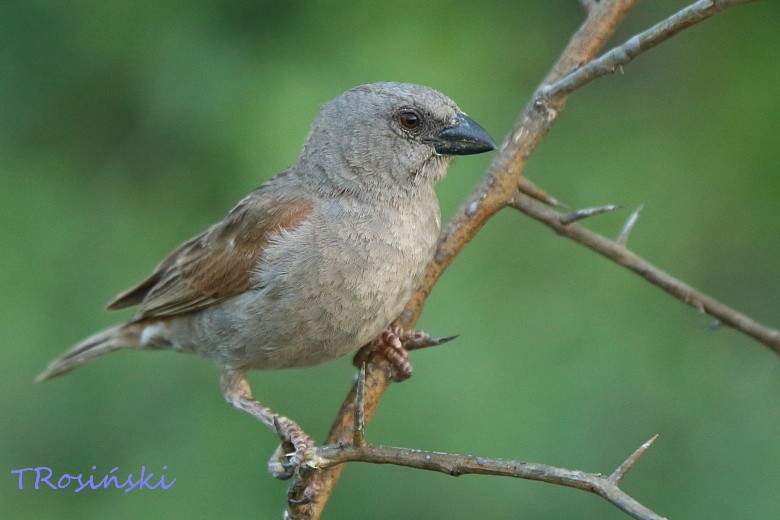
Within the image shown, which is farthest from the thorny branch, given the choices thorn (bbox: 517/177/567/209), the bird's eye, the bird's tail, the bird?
the bird's tail

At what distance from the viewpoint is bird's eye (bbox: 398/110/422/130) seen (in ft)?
13.2

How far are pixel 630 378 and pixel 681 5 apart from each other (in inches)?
86.4

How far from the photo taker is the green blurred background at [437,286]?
4543mm

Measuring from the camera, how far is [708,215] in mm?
5180

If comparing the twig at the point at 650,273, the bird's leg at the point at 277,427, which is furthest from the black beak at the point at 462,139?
the bird's leg at the point at 277,427

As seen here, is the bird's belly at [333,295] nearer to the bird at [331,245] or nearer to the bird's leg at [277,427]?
the bird at [331,245]

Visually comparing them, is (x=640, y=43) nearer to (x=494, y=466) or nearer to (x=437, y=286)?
(x=494, y=466)

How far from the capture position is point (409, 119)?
4035 mm

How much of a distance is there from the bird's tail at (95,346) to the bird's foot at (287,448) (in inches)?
57.5

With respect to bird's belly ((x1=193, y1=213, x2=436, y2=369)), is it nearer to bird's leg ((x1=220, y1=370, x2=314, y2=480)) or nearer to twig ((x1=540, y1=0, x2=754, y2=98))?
bird's leg ((x1=220, y1=370, x2=314, y2=480))

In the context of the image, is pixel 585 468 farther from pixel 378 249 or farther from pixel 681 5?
pixel 681 5

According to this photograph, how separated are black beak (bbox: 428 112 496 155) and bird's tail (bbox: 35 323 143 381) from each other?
5.43ft

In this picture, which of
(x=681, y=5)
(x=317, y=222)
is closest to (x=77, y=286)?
(x=317, y=222)

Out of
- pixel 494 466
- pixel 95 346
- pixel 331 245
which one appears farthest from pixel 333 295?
pixel 95 346
